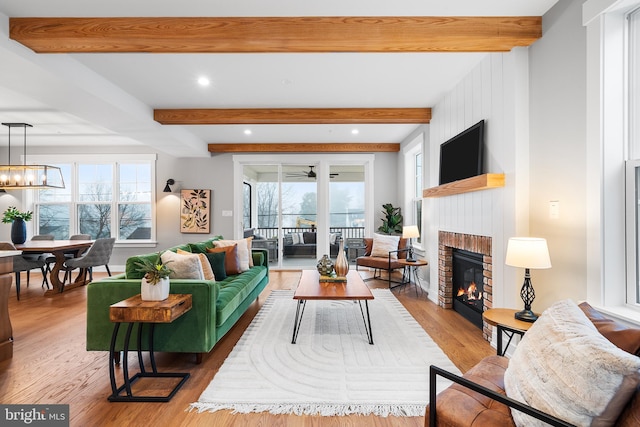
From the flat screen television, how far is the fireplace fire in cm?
91

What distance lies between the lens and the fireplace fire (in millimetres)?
3457

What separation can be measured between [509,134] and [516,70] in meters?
0.52

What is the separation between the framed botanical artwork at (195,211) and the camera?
6684 mm

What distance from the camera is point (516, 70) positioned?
8.61 ft

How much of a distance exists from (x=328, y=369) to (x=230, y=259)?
6.78ft

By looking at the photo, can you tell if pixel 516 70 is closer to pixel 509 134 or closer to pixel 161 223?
pixel 509 134

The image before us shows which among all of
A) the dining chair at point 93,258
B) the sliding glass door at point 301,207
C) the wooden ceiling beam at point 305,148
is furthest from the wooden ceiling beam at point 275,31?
the sliding glass door at point 301,207

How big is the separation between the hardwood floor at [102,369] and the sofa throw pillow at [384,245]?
1.46 meters

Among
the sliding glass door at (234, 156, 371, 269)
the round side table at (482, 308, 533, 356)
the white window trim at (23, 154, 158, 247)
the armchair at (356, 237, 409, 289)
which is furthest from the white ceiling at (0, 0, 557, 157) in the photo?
the round side table at (482, 308, 533, 356)

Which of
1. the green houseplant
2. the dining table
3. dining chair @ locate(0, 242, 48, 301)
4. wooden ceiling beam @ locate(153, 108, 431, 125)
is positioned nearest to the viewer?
wooden ceiling beam @ locate(153, 108, 431, 125)

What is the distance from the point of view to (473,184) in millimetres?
3002

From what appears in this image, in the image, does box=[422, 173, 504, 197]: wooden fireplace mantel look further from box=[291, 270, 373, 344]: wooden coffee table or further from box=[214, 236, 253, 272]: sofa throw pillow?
box=[214, 236, 253, 272]: sofa throw pillow

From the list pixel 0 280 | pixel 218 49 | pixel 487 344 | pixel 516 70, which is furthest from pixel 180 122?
pixel 487 344

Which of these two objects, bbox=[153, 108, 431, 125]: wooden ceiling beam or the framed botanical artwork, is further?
the framed botanical artwork
